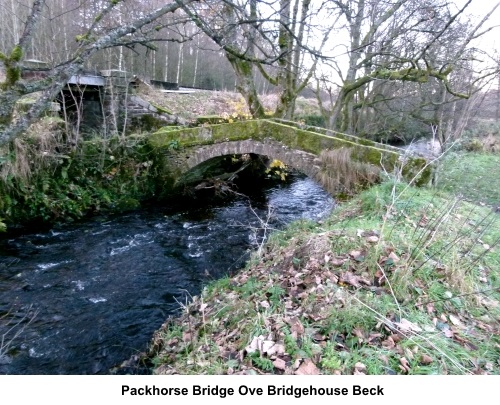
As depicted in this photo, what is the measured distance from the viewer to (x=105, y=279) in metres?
5.20

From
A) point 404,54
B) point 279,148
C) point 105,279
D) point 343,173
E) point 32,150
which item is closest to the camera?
point 105,279

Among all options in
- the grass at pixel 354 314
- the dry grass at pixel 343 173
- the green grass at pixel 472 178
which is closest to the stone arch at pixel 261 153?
the dry grass at pixel 343 173

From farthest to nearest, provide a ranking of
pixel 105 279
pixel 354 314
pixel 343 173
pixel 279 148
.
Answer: pixel 279 148, pixel 343 173, pixel 105 279, pixel 354 314

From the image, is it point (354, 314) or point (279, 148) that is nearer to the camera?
point (354, 314)

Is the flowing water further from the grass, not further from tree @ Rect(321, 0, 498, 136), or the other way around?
tree @ Rect(321, 0, 498, 136)

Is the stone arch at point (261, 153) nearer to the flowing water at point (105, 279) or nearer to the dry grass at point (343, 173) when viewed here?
the dry grass at point (343, 173)

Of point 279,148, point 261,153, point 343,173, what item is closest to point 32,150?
point 261,153

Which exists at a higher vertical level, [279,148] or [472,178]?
[279,148]

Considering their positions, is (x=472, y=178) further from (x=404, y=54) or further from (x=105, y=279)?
(x=105, y=279)

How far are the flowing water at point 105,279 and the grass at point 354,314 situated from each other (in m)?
0.73

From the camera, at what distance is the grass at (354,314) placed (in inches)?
90.0

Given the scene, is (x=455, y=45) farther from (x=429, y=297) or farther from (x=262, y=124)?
(x=429, y=297)

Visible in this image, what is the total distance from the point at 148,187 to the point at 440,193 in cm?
675

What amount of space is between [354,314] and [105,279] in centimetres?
411
